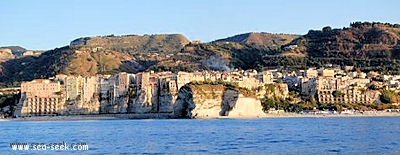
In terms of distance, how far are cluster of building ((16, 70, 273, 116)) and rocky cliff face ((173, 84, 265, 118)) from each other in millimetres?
12207

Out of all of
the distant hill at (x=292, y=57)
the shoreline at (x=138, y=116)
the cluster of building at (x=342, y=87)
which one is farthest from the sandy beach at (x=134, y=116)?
the distant hill at (x=292, y=57)

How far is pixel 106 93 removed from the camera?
121 m

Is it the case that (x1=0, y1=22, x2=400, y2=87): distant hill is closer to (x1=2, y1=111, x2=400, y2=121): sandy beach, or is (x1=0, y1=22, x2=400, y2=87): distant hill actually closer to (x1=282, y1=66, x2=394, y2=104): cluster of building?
(x1=282, y1=66, x2=394, y2=104): cluster of building

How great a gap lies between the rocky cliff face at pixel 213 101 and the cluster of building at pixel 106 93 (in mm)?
12207

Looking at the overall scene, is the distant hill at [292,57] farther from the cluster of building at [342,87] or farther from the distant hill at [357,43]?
the cluster of building at [342,87]

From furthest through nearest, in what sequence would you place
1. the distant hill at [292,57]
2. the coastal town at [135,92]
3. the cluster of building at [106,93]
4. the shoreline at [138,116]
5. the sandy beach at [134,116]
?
the distant hill at [292,57] → the coastal town at [135,92] → the cluster of building at [106,93] → the sandy beach at [134,116] → the shoreline at [138,116]

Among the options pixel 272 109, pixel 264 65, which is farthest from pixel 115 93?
pixel 264 65

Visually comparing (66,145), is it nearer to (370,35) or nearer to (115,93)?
(115,93)

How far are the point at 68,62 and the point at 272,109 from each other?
7681cm

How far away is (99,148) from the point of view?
135 feet

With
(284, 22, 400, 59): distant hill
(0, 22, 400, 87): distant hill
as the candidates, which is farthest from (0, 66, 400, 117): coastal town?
(284, 22, 400, 59): distant hill

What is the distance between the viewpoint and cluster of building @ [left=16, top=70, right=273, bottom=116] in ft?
377

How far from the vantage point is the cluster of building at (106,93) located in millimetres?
114812

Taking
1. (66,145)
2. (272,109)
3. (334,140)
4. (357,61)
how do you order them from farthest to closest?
(357,61) → (272,109) → (334,140) → (66,145)
